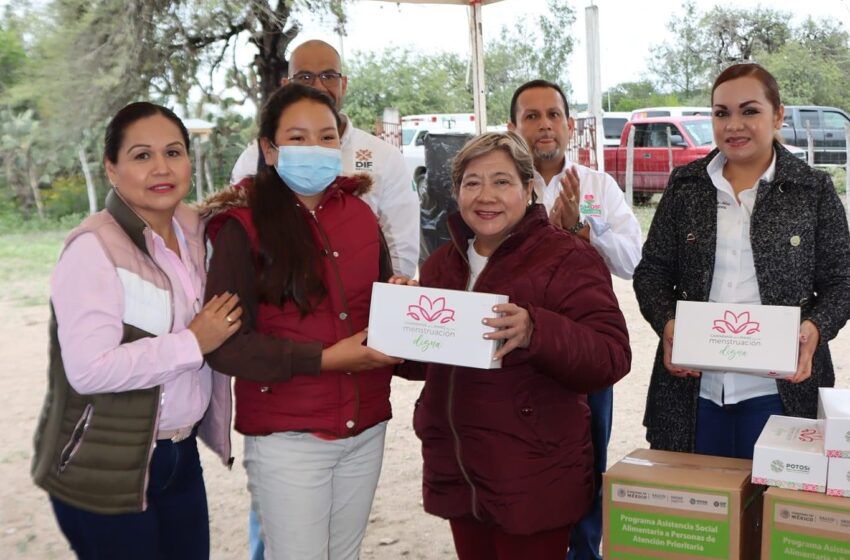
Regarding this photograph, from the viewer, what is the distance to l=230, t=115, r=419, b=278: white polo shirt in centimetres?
324

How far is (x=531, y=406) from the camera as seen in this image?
6.54 feet

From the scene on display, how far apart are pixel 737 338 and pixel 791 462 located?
13.5 inches

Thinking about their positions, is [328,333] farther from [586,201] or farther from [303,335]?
[586,201]

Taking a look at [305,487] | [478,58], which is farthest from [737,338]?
[478,58]

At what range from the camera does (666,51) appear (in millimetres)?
9391

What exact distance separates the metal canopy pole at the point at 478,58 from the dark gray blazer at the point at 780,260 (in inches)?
123

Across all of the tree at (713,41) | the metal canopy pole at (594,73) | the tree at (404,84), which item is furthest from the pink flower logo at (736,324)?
the tree at (404,84)

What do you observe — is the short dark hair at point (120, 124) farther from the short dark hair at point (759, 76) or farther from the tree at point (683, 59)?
the tree at point (683, 59)

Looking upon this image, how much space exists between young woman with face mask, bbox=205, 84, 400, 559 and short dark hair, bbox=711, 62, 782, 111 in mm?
1190

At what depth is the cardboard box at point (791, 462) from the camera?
1891mm

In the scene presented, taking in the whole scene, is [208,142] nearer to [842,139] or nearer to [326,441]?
[326,441]

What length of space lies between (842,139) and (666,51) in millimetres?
2300

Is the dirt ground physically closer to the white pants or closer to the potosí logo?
A: the white pants

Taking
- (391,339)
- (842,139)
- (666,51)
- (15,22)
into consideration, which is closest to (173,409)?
(391,339)
